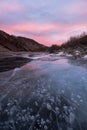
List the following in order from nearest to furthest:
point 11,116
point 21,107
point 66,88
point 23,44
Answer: point 11,116 < point 21,107 < point 66,88 < point 23,44

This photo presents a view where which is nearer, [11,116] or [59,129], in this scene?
[59,129]

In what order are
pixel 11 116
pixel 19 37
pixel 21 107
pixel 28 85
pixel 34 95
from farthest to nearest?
pixel 19 37 → pixel 28 85 → pixel 34 95 → pixel 21 107 → pixel 11 116

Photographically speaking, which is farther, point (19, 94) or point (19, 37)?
point (19, 37)

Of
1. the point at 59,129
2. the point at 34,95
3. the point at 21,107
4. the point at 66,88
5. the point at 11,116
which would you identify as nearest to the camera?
the point at 59,129

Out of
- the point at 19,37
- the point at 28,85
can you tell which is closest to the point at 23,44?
the point at 19,37

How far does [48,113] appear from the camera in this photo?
3.30m

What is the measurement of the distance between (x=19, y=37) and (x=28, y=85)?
71685 millimetres

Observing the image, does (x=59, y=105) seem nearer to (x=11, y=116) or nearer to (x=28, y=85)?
(x=11, y=116)

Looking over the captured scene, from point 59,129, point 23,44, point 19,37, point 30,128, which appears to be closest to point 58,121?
point 59,129

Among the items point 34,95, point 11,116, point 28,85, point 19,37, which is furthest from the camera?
point 19,37

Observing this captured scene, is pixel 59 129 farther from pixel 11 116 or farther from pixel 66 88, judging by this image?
pixel 66 88

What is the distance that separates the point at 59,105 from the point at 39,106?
0.33 m

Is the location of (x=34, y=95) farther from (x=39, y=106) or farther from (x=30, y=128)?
(x=30, y=128)

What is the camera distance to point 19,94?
3996 millimetres
